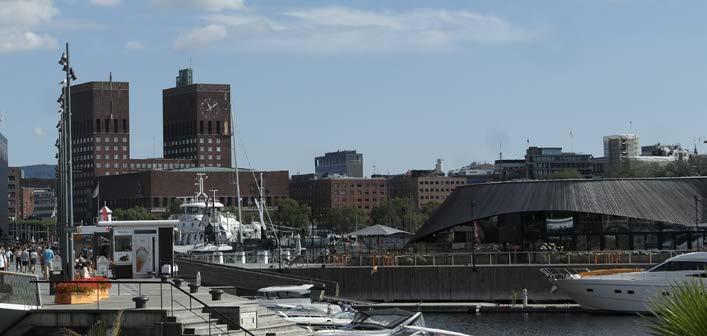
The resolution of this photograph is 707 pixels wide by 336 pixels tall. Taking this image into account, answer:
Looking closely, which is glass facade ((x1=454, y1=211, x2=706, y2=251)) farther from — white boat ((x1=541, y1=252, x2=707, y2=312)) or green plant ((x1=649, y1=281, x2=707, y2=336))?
green plant ((x1=649, y1=281, x2=707, y2=336))

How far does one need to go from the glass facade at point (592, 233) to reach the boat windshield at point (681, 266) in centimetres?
1834

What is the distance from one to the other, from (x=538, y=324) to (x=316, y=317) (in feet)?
45.8

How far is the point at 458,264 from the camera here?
71.1 metres

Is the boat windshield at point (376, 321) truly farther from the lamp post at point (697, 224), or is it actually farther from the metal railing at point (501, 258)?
the lamp post at point (697, 224)

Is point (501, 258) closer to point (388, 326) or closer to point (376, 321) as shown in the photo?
point (376, 321)

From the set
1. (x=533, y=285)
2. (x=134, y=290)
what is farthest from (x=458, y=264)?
(x=134, y=290)

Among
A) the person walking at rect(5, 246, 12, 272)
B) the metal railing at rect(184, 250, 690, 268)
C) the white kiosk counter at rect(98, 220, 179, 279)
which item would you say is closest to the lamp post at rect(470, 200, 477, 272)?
the metal railing at rect(184, 250, 690, 268)

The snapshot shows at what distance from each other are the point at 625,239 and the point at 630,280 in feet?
63.1

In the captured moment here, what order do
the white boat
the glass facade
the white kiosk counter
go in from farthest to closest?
the glass facade < the white boat < the white kiosk counter

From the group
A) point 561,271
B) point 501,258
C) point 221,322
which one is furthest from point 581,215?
point 221,322

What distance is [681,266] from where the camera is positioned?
188ft

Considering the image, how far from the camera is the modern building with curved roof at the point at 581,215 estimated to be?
78.1m

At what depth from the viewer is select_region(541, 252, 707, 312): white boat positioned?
57.0m

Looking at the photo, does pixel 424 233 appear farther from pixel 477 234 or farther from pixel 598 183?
pixel 598 183
